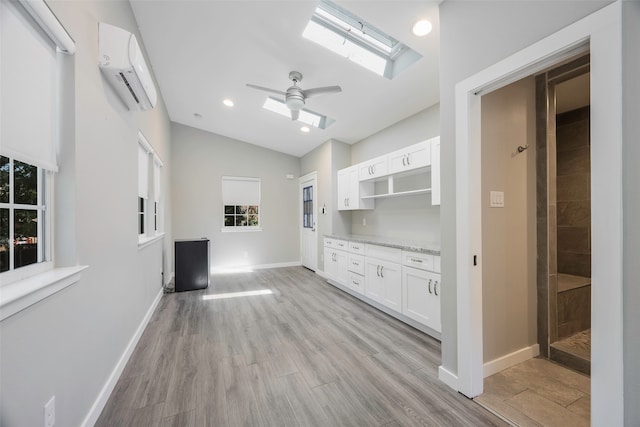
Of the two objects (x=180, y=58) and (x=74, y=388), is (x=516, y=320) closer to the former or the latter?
(x=74, y=388)

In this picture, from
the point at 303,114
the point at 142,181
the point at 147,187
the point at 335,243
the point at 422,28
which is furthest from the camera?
the point at 303,114

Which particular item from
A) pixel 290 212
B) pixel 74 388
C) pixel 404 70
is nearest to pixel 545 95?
pixel 404 70

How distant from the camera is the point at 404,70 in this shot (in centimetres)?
274

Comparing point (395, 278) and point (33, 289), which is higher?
point (33, 289)

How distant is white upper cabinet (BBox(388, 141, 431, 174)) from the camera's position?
2.94 m

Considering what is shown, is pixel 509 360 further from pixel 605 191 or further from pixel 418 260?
pixel 605 191

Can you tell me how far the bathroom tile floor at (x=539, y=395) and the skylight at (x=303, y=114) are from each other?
3950 millimetres

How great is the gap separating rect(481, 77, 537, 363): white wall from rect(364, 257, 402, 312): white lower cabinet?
3.42ft

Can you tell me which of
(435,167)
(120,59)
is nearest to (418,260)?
(435,167)

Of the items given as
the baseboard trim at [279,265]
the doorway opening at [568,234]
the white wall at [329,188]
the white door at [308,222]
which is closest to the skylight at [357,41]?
the doorway opening at [568,234]

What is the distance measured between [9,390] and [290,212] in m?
5.56

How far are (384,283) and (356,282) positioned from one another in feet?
2.16

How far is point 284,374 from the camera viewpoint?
202 cm

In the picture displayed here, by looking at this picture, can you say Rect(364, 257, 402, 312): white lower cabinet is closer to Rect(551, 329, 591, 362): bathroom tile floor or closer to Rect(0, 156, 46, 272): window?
Rect(551, 329, 591, 362): bathroom tile floor
